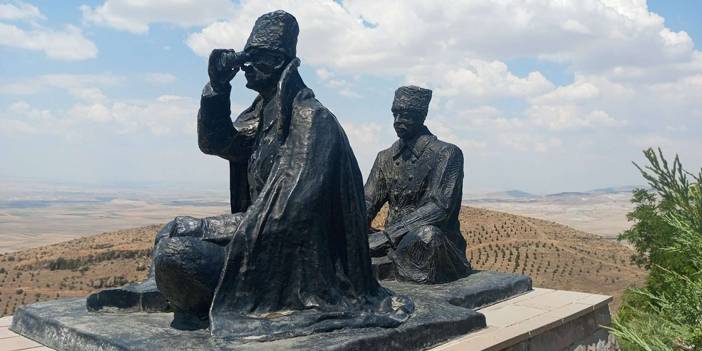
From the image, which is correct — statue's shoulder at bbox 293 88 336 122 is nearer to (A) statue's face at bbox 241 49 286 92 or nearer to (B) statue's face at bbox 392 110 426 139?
(A) statue's face at bbox 241 49 286 92

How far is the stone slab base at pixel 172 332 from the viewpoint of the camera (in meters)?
3.58

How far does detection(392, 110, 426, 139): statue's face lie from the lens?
6.74 meters

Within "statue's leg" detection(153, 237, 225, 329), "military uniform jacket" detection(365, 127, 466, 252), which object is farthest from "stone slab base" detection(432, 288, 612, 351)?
"statue's leg" detection(153, 237, 225, 329)

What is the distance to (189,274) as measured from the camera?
12.5 ft

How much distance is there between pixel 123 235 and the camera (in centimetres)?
3975

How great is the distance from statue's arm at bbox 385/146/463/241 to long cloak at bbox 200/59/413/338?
190 cm

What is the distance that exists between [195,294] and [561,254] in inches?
1164

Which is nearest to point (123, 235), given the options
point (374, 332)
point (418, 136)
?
point (418, 136)

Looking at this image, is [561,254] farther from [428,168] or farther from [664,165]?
[664,165]

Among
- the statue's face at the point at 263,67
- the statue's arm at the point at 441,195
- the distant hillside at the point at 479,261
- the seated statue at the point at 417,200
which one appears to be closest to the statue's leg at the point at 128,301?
the statue's face at the point at 263,67

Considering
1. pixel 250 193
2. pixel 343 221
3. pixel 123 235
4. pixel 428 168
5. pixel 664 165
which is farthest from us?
pixel 123 235

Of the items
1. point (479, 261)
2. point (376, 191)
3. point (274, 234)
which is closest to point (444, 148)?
point (376, 191)

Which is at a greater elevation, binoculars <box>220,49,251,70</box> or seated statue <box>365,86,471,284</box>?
binoculars <box>220,49,251,70</box>

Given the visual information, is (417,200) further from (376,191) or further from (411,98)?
(411,98)
